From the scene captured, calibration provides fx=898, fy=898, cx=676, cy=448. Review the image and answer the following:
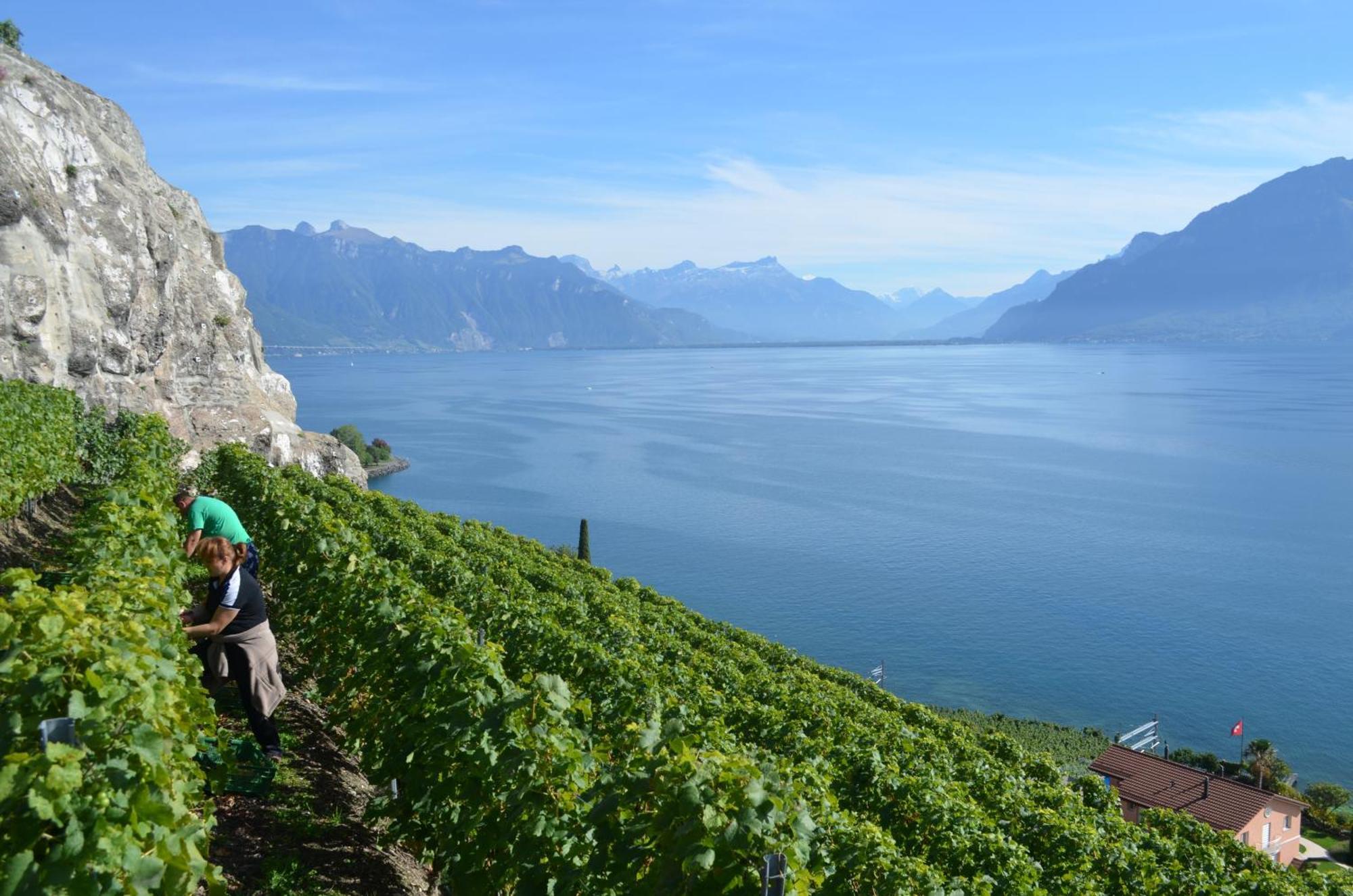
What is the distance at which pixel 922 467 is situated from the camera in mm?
99812

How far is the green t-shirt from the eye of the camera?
34.9ft

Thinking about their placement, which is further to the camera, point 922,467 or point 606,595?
point 922,467

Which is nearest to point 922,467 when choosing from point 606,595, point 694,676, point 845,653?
point 845,653

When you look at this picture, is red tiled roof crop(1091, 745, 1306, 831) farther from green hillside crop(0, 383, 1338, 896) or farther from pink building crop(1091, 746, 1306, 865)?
green hillside crop(0, 383, 1338, 896)

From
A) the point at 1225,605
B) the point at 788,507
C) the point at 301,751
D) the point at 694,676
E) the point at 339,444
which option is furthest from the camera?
the point at 788,507

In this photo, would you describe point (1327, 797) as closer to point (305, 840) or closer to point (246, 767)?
point (305, 840)

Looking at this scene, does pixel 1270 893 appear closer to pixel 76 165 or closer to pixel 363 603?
pixel 363 603

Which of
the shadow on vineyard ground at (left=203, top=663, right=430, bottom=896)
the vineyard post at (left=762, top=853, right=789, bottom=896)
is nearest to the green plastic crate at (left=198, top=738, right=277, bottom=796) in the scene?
the shadow on vineyard ground at (left=203, top=663, right=430, bottom=896)

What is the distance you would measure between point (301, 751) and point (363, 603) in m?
1.74

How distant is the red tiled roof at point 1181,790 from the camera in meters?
29.4

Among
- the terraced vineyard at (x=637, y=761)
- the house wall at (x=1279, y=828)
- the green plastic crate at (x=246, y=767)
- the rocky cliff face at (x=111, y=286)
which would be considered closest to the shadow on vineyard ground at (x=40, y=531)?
the terraced vineyard at (x=637, y=761)

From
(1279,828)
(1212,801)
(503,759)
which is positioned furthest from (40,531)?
(1279,828)

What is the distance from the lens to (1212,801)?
30562 mm

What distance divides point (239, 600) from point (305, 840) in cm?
228
